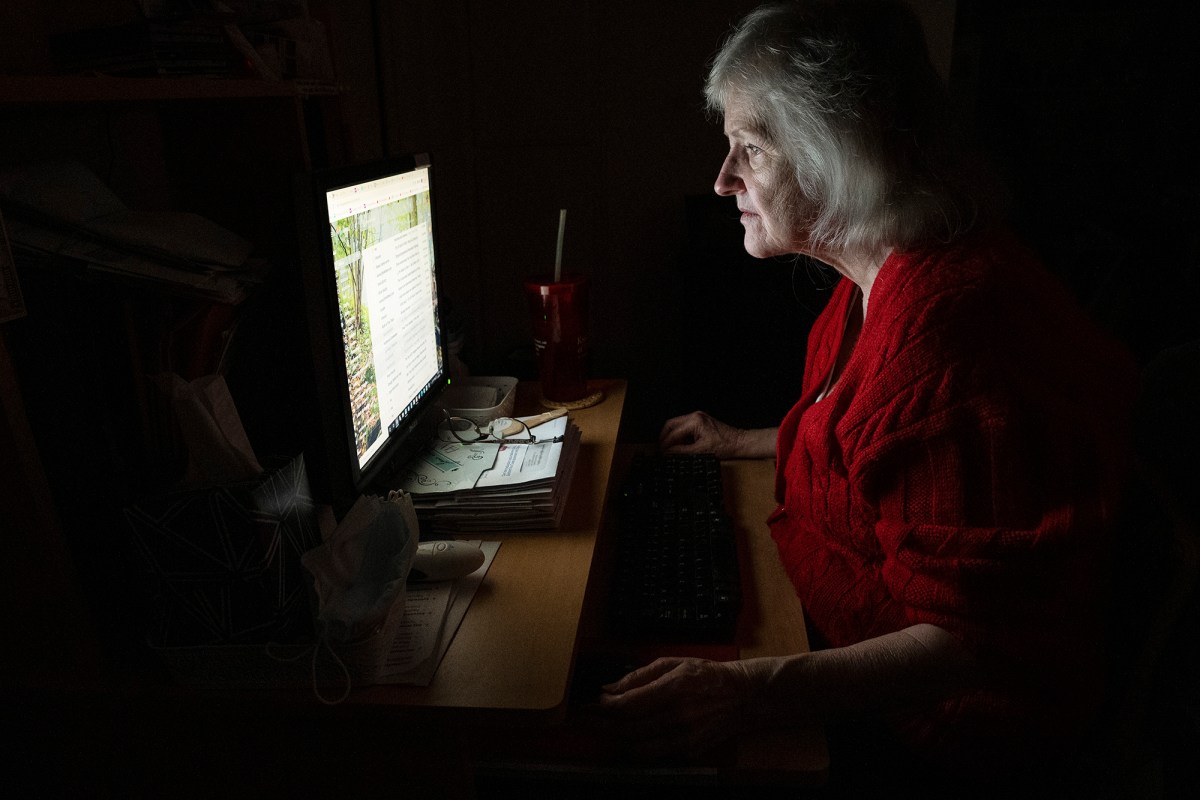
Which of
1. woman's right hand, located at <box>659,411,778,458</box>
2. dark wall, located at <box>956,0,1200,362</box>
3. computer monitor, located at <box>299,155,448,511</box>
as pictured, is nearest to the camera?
computer monitor, located at <box>299,155,448,511</box>

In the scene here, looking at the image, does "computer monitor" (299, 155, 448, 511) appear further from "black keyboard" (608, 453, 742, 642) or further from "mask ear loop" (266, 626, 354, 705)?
"black keyboard" (608, 453, 742, 642)

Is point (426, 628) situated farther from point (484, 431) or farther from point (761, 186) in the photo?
point (761, 186)

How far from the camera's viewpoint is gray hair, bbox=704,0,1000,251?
107 centimetres

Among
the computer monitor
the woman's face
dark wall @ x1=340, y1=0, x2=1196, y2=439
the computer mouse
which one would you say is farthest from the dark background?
the woman's face

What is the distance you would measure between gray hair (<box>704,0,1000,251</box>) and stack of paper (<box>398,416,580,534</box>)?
548mm

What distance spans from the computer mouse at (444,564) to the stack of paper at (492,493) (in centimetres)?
11

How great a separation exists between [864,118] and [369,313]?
688 mm

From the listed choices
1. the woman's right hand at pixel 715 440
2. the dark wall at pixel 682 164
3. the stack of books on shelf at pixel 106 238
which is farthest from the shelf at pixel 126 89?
the dark wall at pixel 682 164

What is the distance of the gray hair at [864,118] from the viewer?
3.50 feet

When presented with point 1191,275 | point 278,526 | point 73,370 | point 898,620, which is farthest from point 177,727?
Result: point 1191,275

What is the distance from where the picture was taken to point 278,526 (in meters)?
0.76

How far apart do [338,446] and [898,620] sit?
71cm

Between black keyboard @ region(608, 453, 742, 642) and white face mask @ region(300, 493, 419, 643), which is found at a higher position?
white face mask @ region(300, 493, 419, 643)

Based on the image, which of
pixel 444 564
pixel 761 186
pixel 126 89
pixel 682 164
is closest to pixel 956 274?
pixel 761 186
